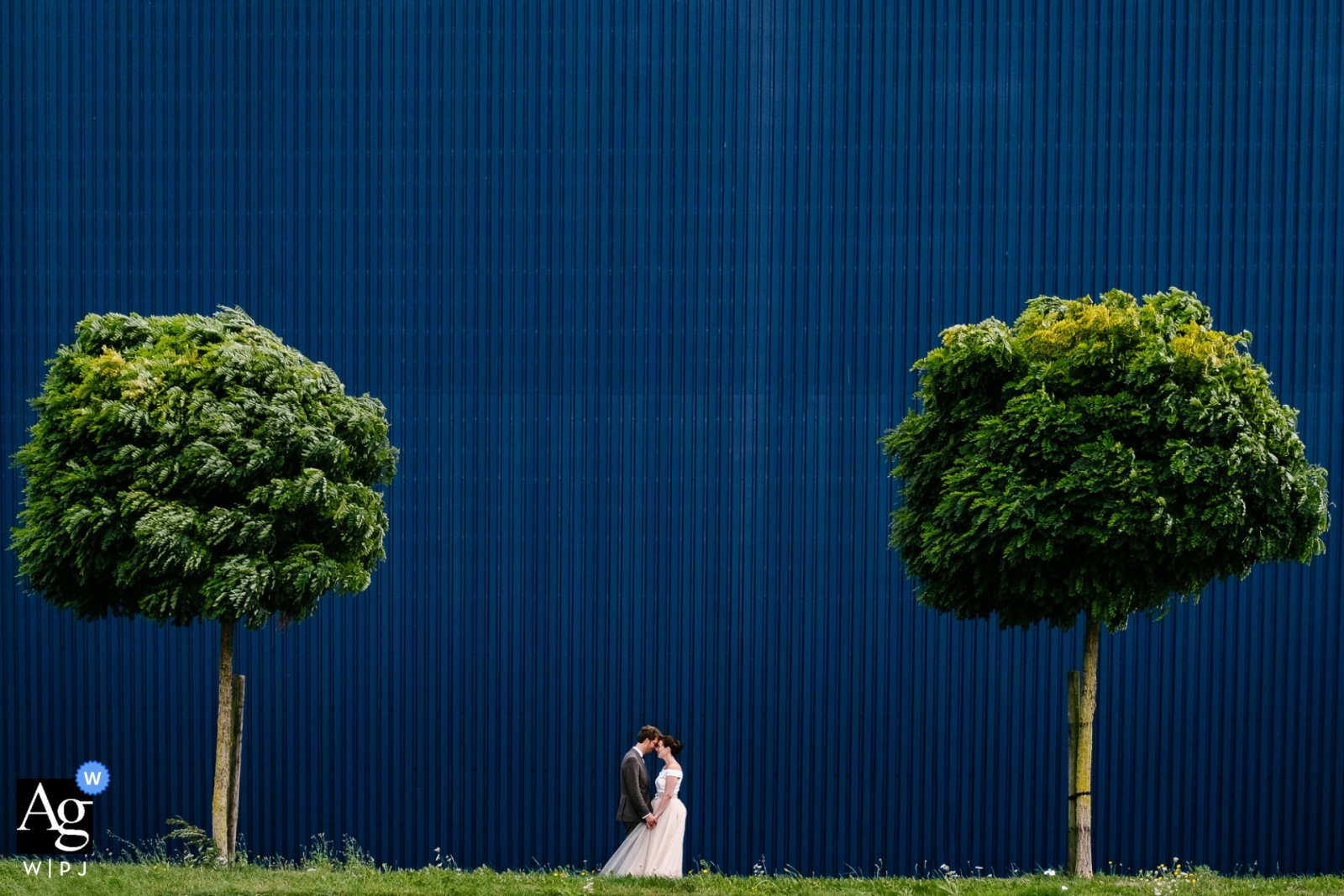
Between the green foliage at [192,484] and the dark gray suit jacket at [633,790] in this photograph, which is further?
the dark gray suit jacket at [633,790]

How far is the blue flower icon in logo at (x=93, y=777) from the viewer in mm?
16625

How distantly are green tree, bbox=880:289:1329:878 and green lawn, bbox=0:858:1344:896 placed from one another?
4.36 feet

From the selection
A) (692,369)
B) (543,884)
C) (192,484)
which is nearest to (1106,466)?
(543,884)

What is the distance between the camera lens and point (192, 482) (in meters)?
12.0

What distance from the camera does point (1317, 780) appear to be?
650 inches

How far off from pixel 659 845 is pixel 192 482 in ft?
20.0

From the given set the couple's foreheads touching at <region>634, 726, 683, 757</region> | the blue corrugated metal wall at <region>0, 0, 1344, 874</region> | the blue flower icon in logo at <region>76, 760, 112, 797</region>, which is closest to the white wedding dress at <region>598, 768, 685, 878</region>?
the couple's foreheads touching at <region>634, 726, 683, 757</region>

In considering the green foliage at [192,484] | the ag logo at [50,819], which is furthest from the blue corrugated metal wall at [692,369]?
the green foliage at [192,484]

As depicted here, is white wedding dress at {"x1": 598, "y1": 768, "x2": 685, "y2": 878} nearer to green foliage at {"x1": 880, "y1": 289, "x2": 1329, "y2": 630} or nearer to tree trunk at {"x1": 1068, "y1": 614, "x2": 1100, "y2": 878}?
green foliage at {"x1": 880, "y1": 289, "x2": 1329, "y2": 630}

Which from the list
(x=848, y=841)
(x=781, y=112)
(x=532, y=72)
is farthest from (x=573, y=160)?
(x=848, y=841)

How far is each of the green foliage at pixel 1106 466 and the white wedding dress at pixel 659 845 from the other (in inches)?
149

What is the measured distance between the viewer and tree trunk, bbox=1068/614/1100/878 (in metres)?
12.4

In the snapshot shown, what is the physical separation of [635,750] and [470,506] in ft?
15.1

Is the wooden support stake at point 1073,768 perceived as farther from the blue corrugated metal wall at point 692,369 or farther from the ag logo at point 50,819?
the ag logo at point 50,819
